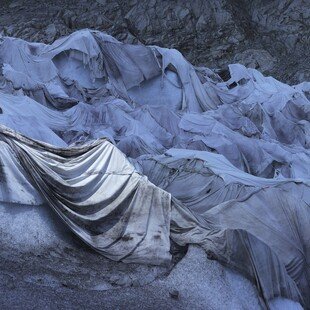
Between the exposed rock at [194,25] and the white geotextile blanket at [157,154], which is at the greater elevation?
the white geotextile blanket at [157,154]

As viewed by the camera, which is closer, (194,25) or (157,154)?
(157,154)

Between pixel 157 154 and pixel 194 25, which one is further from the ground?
pixel 157 154

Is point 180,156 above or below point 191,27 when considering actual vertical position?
above

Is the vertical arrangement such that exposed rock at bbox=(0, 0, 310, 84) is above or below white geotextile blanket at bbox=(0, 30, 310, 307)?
below

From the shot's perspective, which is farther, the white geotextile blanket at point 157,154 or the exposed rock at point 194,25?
the exposed rock at point 194,25

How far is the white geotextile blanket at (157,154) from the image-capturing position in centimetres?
801

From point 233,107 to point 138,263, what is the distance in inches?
344

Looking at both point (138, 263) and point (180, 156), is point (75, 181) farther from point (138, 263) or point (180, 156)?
point (180, 156)

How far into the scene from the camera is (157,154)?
12164 mm

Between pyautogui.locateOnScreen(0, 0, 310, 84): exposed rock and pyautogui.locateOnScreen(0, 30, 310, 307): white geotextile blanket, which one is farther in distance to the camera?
pyautogui.locateOnScreen(0, 0, 310, 84): exposed rock

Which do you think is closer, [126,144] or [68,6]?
[126,144]

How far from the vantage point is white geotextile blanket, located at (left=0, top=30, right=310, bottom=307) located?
26.3 feet

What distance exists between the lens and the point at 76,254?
797 cm

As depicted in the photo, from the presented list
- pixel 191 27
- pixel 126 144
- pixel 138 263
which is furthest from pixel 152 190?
pixel 191 27
